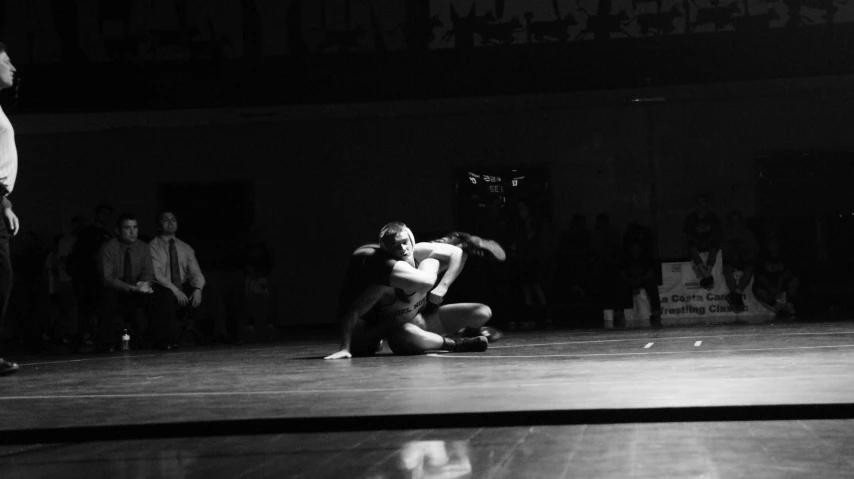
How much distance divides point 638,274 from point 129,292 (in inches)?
234

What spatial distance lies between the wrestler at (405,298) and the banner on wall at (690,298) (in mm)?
5048

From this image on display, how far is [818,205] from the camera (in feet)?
52.4

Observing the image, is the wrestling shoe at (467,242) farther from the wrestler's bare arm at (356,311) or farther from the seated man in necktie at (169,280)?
the seated man in necktie at (169,280)

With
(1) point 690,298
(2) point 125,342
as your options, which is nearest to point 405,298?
(2) point 125,342

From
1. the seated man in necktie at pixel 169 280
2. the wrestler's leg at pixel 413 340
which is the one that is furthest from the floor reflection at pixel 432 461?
the seated man in necktie at pixel 169 280

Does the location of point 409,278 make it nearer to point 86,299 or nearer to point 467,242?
point 467,242

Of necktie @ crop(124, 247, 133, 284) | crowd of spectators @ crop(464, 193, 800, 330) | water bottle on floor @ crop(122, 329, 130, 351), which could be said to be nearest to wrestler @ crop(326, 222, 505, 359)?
necktie @ crop(124, 247, 133, 284)

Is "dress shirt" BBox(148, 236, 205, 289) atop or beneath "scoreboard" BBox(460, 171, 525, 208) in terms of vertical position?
beneath

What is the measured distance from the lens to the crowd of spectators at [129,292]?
1103cm

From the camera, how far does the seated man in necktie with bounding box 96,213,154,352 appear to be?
1092 centimetres

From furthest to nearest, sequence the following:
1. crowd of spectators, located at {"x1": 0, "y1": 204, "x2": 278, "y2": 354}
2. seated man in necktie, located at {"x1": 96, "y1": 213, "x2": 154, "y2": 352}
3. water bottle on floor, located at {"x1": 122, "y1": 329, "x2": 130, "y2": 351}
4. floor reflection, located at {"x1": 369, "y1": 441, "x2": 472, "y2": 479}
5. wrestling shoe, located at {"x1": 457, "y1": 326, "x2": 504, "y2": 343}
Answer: water bottle on floor, located at {"x1": 122, "y1": 329, "x2": 130, "y2": 351} → crowd of spectators, located at {"x1": 0, "y1": 204, "x2": 278, "y2": 354} → seated man in necktie, located at {"x1": 96, "y1": 213, "x2": 154, "y2": 352} → wrestling shoe, located at {"x1": 457, "y1": 326, "x2": 504, "y2": 343} → floor reflection, located at {"x1": 369, "y1": 441, "x2": 472, "y2": 479}

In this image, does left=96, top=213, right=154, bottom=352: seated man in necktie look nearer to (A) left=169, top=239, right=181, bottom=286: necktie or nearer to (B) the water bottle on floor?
(B) the water bottle on floor

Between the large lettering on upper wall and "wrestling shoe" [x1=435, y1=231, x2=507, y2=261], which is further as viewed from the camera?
the large lettering on upper wall

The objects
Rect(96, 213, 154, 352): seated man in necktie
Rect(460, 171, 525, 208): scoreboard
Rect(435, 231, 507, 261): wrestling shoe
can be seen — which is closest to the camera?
Rect(435, 231, 507, 261): wrestling shoe
